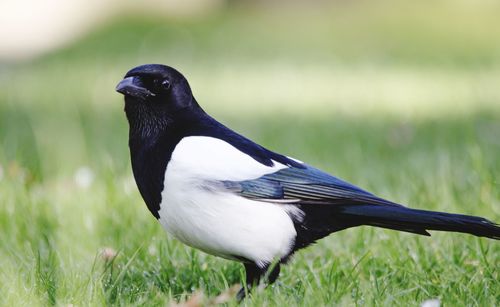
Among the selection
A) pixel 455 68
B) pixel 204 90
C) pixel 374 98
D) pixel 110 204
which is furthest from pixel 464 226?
pixel 455 68

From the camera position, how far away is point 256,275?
3.03 m

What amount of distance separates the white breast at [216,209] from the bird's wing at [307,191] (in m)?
0.04

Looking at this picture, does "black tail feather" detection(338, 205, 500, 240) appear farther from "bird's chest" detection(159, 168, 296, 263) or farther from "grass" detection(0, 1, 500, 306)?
"bird's chest" detection(159, 168, 296, 263)

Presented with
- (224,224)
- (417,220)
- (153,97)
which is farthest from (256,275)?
(153,97)

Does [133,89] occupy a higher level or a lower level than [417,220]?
higher

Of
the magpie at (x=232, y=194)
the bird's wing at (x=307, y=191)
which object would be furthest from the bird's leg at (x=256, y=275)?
the bird's wing at (x=307, y=191)

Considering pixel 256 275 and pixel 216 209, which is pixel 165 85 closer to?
pixel 216 209

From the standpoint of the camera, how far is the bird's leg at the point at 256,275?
9.77 ft

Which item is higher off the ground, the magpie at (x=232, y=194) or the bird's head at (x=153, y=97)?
the bird's head at (x=153, y=97)

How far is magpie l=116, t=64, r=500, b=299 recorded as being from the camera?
286cm

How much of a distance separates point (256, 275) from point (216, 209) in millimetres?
318

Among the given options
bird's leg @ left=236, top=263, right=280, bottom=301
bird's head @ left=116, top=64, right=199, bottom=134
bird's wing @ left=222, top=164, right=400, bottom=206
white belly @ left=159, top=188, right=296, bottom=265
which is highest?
bird's head @ left=116, top=64, right=199, bottom=134

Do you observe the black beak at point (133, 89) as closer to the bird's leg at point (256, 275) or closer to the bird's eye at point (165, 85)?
the bird's eye at point (165, 85)

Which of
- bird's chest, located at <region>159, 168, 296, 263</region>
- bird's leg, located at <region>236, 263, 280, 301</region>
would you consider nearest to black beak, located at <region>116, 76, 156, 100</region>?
bird's chest, located at <region>159, 168, 296, 263</region>
